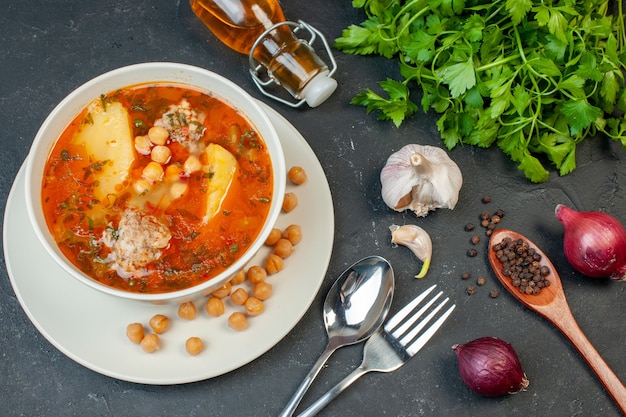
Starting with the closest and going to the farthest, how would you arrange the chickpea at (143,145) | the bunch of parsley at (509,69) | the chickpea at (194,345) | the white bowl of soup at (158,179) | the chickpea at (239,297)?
the white bowl of soup at (158,179) → the chickpea at (143,145) → the chickpea at (194,345) → the chickpea at (239,297) → the bunch of parsley at (509,69)

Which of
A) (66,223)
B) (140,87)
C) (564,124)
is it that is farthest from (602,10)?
(66,223)

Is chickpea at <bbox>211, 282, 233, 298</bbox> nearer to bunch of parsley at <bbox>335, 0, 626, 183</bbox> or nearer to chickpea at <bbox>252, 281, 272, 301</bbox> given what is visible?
chickpea at <bbox>252, 281, 272, 301</bbox>

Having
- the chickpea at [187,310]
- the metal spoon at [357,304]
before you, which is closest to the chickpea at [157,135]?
the chickpea at [187,310]

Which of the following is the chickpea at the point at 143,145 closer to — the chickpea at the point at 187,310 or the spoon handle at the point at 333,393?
the chickpea at the point at 187,310

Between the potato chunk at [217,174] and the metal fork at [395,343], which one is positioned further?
the metal fork at [395,343]

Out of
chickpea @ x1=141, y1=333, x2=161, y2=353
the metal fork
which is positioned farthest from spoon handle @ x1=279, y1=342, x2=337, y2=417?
chickpea @ x1=141, y1=333, x2=161, y2=353

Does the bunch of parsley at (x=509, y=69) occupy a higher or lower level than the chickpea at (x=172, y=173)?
lower
